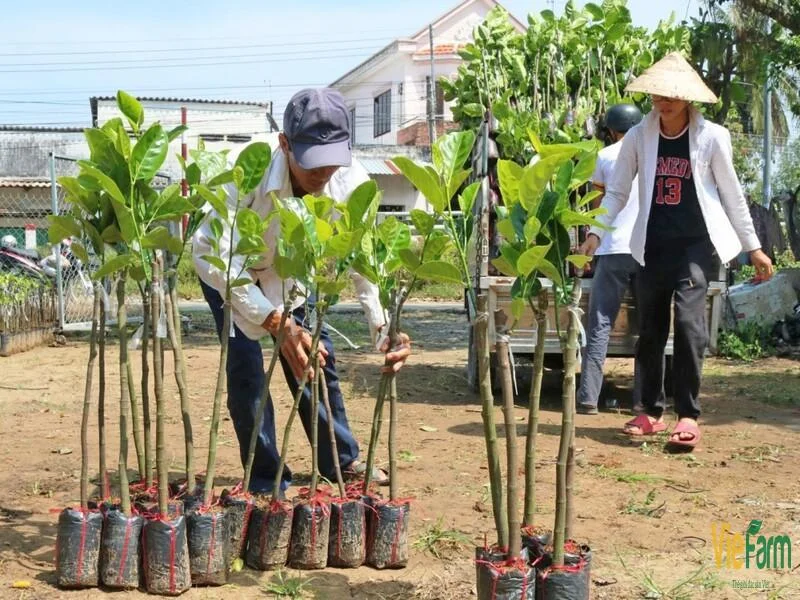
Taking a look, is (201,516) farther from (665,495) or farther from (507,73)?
(507,73)

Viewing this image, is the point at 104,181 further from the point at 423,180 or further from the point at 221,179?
the point at 423,180

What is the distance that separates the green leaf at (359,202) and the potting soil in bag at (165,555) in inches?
43.0

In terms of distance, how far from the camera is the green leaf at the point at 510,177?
263cm

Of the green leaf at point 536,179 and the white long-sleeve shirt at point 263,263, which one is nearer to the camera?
the green leaf at point 536,179

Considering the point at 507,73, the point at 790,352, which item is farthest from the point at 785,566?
the point at 790,352

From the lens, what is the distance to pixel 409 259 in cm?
297

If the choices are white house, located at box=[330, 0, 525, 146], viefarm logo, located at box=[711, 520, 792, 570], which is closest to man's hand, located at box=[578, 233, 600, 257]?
viefarm logo, located at box=[711, 520, 792, 570]

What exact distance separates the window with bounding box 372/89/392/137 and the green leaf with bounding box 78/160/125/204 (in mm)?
38795

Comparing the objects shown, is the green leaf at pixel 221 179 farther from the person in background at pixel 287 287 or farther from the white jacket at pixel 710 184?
the white jacket at pixel 710 184

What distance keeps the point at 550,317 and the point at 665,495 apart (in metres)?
2.32

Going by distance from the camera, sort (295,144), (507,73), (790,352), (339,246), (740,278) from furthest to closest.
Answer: (740,278), (790,352), (507,73), (295,144), (339,246)

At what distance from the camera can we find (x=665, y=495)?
4301 mm

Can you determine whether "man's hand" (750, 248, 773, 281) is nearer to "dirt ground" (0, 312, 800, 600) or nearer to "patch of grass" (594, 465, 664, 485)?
"dirt ground" (0, 312, 800, 600)

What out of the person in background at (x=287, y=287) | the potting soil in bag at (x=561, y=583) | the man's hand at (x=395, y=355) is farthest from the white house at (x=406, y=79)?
the potting soil in bag at (x=561, y=583)
